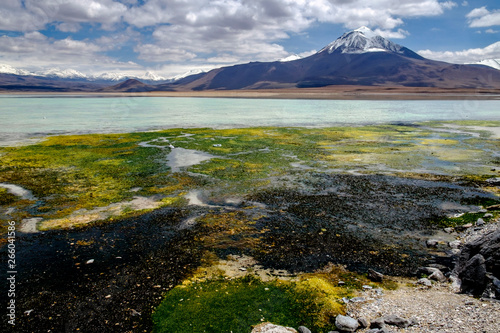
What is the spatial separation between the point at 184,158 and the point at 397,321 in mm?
26625

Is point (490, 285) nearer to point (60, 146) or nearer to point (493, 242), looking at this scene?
point (493, 242)

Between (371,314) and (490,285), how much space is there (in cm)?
419

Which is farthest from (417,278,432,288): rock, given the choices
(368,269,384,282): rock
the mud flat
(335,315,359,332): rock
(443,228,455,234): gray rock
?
(443,228,455,234): gray rock

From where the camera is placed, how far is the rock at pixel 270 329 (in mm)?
9242

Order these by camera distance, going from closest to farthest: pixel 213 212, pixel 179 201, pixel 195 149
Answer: pixel 213 212 → pixel 179 201 → pixel 195 149

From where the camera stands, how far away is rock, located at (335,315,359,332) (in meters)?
9.49

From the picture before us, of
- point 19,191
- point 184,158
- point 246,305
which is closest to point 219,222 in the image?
point 246,305

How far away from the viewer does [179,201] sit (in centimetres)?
2083

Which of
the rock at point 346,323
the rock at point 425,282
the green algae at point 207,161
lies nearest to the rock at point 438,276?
the rock at point 425,282

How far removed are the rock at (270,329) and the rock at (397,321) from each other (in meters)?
2.80

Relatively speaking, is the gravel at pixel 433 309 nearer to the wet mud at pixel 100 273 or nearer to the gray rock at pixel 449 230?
the gray rock at pixel 449 230

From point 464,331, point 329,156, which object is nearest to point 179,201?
point 464,331

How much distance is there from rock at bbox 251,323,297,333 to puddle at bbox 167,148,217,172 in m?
20.2

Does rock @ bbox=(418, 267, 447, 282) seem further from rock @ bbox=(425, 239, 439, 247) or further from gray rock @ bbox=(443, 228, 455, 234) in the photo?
gray rock @ bbox=(443, 228, 455, 234)
